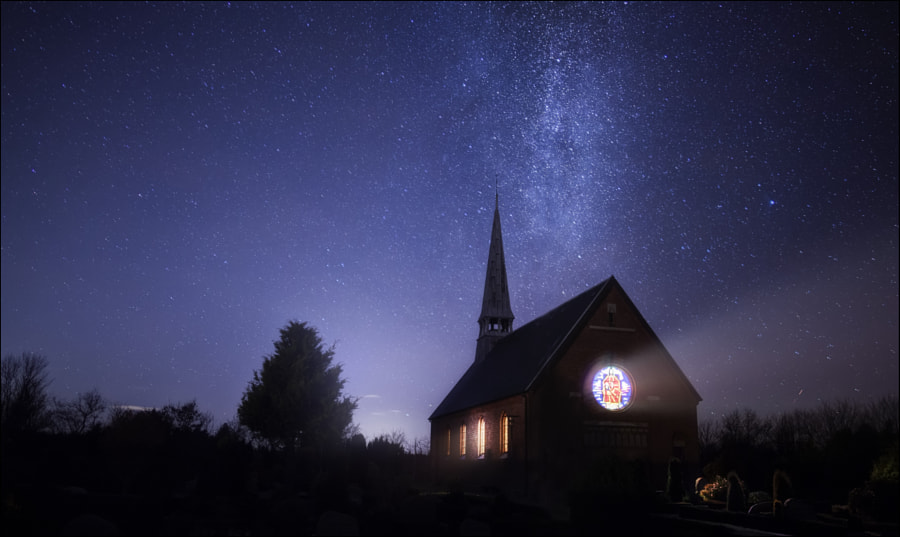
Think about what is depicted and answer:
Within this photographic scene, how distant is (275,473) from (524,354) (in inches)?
664

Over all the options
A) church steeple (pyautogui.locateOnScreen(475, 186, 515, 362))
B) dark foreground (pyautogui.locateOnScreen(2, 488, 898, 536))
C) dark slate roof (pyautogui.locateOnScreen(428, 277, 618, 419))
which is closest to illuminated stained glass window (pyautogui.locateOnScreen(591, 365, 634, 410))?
dark slate roof (pyautogui.locateOnScreen(428, 277, 618, 419))

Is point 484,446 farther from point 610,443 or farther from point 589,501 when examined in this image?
point 589,501

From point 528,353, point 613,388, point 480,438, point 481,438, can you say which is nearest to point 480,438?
point 480,438

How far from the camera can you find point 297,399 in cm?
3453

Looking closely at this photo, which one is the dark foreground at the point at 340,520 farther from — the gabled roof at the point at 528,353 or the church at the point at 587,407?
the gabled roof at the point at 528,353

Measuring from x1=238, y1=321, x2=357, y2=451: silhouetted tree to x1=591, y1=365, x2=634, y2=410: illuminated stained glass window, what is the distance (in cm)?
1343

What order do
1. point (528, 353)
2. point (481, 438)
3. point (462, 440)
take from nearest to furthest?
1. point (528, 353)
2. point (481, 438)
3. point (462, 440)

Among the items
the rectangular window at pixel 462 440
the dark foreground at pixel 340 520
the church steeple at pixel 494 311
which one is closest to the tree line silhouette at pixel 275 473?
the dark foreground at pixel 340 520

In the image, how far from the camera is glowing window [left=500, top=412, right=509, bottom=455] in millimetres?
33847

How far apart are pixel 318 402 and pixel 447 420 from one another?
14.4 m

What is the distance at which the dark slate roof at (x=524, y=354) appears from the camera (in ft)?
109

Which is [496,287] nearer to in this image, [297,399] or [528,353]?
[528,353]

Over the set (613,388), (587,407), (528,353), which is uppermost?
(528,353)

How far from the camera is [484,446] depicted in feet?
123
